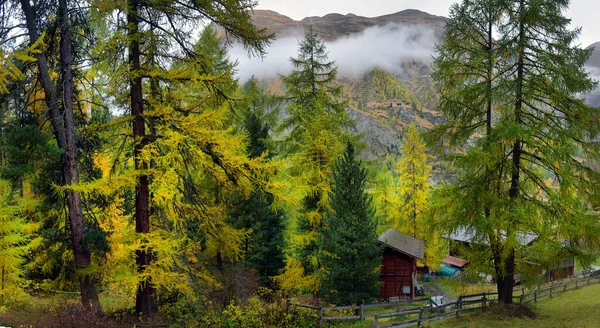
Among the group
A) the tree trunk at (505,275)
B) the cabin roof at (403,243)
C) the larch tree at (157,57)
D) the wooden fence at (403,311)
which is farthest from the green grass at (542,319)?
the larch tree at (157,57)

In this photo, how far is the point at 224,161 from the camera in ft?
36.1

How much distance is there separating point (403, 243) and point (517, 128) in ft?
58.5

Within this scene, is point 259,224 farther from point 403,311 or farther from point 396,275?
point 396,275

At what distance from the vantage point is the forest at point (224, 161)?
11047 mm

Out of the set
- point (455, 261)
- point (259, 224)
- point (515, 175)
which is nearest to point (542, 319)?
point (515, 175)

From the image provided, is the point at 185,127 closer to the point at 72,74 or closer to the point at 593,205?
the point at 72,74

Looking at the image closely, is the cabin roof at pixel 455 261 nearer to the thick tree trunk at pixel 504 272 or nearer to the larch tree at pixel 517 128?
the thick tree trunk at pixel 504 272

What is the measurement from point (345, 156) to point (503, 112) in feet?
25.2

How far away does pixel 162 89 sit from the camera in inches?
484

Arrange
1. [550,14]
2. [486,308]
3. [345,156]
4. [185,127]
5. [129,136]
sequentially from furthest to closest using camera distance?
[345,156] → [486,308] → [550,14] → [129,136] → [185,127]

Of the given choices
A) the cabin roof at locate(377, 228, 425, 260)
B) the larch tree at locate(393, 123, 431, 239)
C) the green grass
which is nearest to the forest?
the green grass

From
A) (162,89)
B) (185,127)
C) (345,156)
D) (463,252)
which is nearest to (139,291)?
(185,127)

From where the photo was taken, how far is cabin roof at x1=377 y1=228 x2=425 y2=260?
2809cm

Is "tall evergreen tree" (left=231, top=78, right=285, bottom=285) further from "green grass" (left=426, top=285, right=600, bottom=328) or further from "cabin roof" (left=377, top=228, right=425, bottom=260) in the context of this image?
"green grass" (left=426, top=285, right=600, bottom=328)
